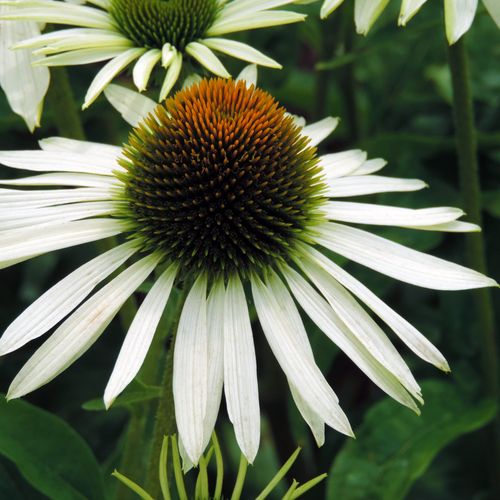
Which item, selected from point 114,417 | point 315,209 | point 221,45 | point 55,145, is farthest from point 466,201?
point 114,417

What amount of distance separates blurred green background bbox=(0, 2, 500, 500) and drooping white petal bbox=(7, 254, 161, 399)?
0.58 feet

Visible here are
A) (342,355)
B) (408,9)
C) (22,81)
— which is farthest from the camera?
(342,355)

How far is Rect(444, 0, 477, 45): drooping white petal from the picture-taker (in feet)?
2.67

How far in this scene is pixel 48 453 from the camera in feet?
2.92

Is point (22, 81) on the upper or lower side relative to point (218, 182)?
upper

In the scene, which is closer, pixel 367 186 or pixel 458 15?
pixel 458 15

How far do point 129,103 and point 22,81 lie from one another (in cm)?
12

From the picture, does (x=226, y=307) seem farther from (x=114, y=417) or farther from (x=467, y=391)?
(x=114, y=417)

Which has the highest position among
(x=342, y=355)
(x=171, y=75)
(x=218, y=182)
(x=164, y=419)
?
(x=171, y=75)

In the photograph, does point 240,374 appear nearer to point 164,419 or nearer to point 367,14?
point 164,419

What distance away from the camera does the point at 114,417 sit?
1.50m

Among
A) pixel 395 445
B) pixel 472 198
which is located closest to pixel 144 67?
pixel 472 198

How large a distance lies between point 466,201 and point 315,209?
0.86 feet

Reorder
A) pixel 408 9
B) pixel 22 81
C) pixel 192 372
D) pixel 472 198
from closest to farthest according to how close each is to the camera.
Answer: pixel 192 372 → pixel 408 9 → pixel 22 81 → pixel 472 198
